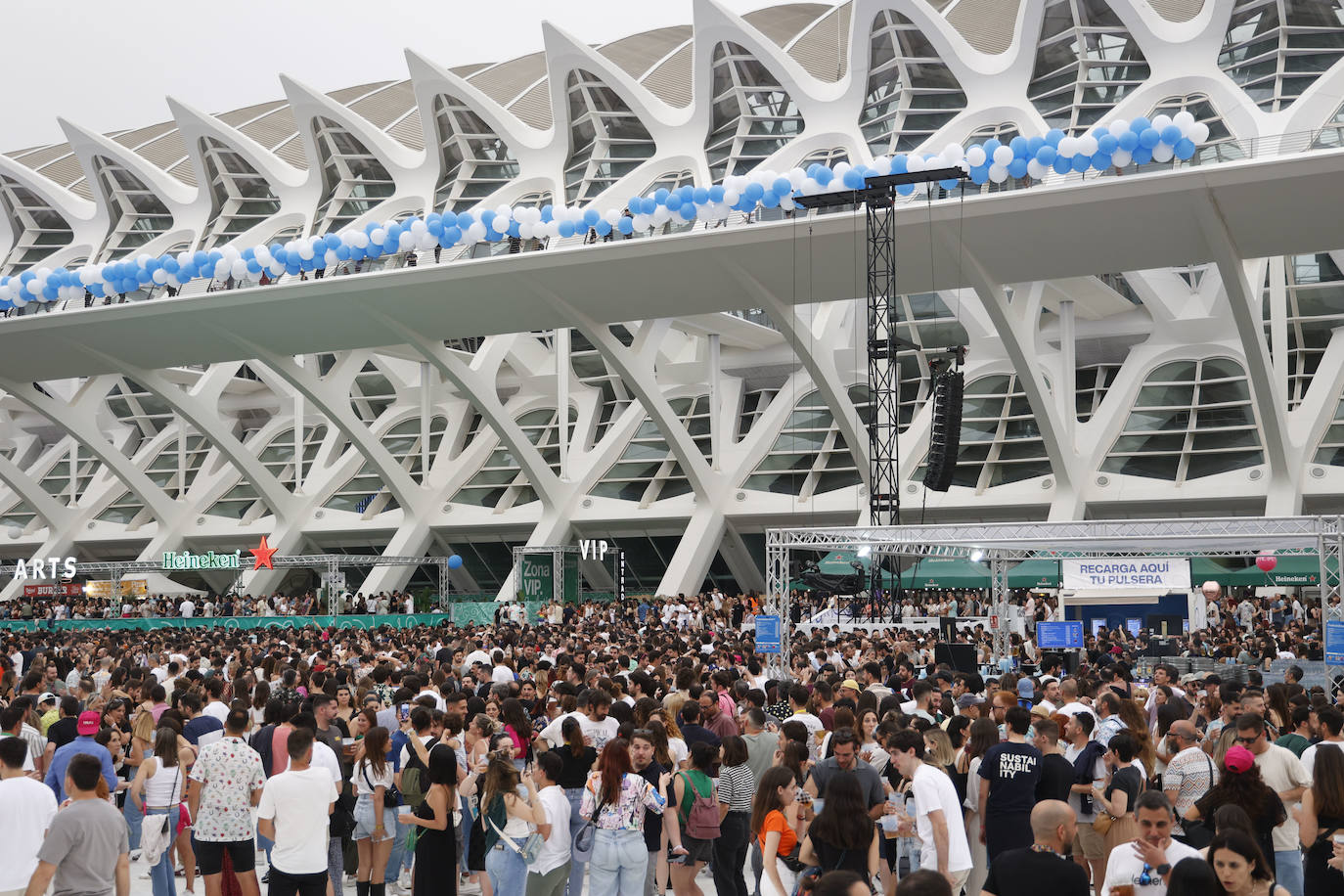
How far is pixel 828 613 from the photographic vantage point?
28953 mm

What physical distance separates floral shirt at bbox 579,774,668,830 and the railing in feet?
68.5

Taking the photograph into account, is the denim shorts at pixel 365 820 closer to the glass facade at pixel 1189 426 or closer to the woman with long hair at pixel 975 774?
the woman with long hair at pixel 975 774

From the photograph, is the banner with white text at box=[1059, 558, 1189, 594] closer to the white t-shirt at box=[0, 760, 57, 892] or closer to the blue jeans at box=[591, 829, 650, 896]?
the blue jeans at box=[591, 829, 650, 896]

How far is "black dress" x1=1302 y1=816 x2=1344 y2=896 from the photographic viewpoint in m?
6.65

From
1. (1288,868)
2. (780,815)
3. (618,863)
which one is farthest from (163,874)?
(1288,868)

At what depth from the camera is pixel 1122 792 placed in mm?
7535

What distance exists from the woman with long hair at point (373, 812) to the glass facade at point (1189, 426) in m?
29.8

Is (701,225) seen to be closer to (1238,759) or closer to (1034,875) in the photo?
(1238,759)

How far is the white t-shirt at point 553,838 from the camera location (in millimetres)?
7555

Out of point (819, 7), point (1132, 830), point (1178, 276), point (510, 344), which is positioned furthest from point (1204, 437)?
point (1132, 830)

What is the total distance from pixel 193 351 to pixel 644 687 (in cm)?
3094

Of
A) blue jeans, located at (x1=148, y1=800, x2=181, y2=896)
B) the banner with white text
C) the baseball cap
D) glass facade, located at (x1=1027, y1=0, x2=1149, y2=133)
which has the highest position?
glass facade, located at (x1=1027, y1=0, x2=1149, y2=133)

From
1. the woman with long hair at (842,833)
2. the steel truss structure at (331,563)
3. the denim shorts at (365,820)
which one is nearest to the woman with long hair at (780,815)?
the woman with long hair at (842,833)

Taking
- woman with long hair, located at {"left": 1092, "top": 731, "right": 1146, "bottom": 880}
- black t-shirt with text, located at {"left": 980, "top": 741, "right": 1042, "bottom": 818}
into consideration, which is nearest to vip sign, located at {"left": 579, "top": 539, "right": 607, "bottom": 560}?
woman with long hair, located at {"left": 1092, "top": 731, "right": 1146, "bottom": 880}
